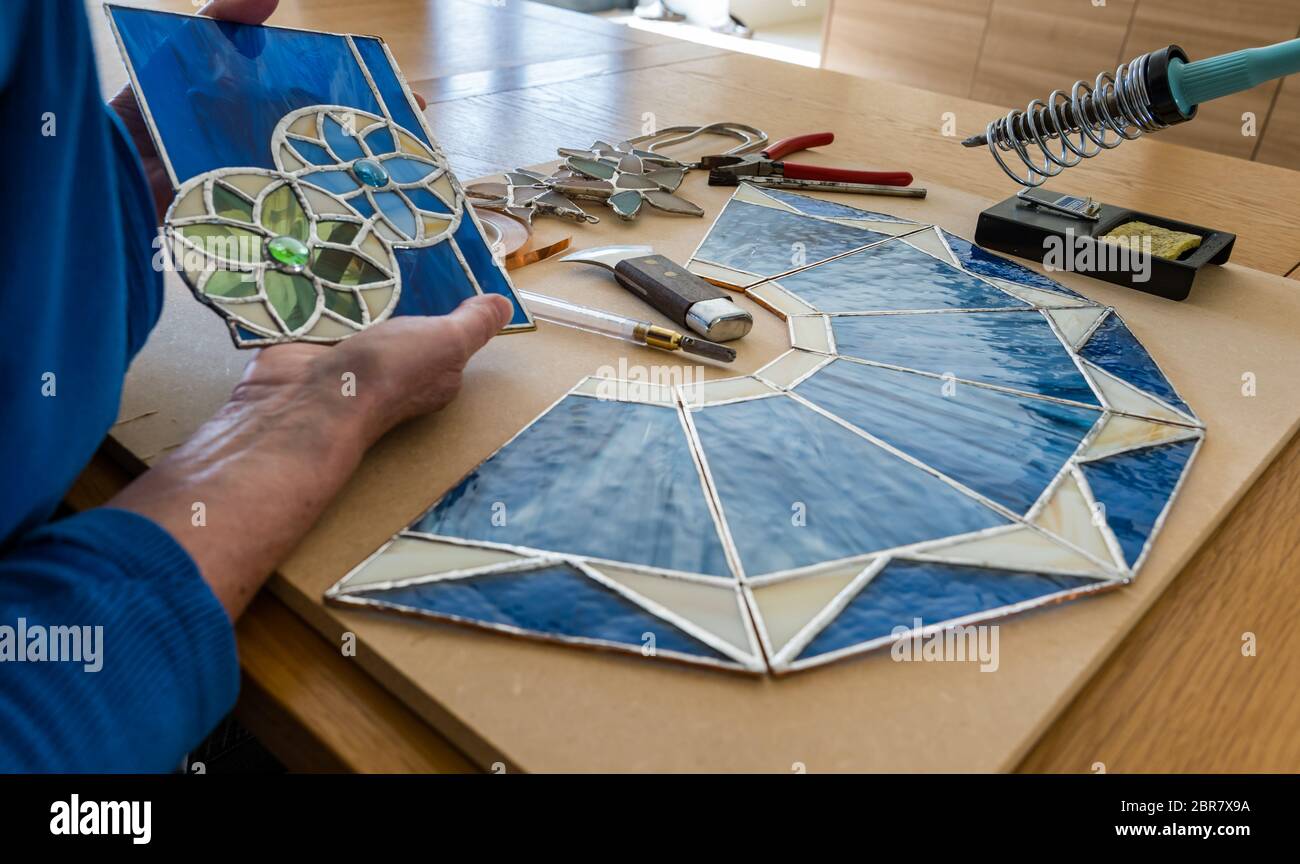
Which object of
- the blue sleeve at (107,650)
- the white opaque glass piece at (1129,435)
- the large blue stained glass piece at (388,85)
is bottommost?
the blue sleeve at (107,650)

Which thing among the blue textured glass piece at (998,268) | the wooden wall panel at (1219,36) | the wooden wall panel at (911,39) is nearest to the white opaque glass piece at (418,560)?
the blue textured glass piece at (998,268)

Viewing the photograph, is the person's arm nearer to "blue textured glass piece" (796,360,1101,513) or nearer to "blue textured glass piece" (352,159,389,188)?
"blue textured glass piece" (352,159,389,188)

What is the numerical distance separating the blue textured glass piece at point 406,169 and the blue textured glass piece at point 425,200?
10 mm

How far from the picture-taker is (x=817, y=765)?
46 cm

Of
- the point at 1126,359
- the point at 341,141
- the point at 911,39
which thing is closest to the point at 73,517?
the point at 341,141

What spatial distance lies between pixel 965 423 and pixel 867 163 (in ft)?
2.28

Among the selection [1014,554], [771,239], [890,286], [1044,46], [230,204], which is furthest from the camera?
[1044,46]

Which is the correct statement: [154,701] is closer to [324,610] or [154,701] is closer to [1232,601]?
[324,610]

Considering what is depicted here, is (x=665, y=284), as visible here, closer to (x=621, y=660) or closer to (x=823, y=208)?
(x=823, y=208)

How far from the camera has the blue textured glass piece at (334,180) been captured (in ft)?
2.49

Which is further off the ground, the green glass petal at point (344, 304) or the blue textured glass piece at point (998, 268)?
→ the green glass petal at point (344, 304)

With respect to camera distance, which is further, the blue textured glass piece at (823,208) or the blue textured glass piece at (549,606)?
the blue textured glass piece at (823,208)

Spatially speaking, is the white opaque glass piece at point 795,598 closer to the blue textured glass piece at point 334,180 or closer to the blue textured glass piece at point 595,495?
the blue textured glass piece at point 595,495

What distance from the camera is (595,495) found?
63 centimetres
